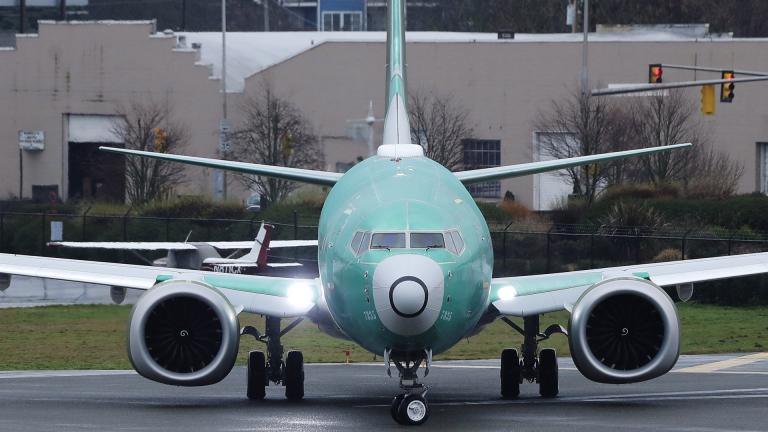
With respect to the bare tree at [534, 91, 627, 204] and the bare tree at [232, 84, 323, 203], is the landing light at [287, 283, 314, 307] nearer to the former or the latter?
the bare tree at [534, 91, 627, 204]

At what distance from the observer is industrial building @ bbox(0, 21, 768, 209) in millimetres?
73812

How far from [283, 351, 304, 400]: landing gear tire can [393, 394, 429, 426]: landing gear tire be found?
15.2 ft

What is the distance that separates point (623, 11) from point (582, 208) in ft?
151

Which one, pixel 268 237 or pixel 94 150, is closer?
pixel 268 237

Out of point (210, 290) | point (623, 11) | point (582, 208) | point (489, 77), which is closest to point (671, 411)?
point (210, 290)

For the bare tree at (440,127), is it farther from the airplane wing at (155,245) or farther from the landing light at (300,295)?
the landing light at (300,295)

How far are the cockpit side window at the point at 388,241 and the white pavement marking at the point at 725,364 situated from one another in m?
10.6

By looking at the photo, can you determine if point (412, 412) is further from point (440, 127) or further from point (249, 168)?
point (440, 127)

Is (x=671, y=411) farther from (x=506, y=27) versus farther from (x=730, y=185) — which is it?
(x=506, y=27)

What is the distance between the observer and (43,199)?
78.9 m

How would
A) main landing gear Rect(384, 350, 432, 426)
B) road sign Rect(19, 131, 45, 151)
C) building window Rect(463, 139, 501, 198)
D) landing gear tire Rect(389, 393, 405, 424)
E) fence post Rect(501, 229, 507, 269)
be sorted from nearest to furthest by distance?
main landing gear Rect(384, 350, 432, 426)
landing gear tire Rect(389, 393, 405, 424)
fence post Rect(501, 229, 507, 269)
building window Rect(463, 139, 501, 198)
road sign Rect(19, 131, 45, 151)

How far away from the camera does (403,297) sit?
17.4m

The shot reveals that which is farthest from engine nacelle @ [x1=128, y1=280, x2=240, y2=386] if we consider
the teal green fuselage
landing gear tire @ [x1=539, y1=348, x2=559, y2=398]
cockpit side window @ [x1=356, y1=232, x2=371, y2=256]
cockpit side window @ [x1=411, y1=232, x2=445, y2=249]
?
landing gear tire @ [x1=539, y1=348, x2=559, y2=398]

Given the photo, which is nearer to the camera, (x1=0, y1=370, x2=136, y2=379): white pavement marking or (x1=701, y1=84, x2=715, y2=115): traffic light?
(x1=0, y1=370, x2=136, y2=379): white pavement marking
